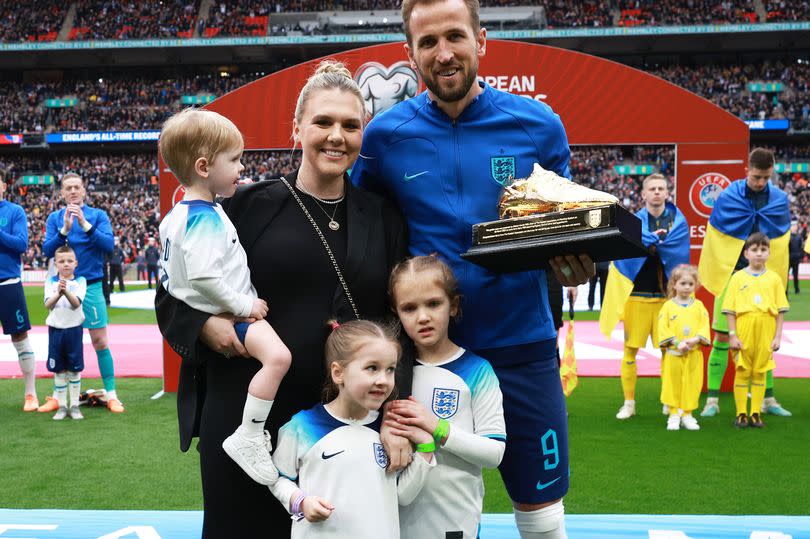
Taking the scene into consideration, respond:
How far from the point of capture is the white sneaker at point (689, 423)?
6195 mm

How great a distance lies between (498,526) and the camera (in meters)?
4.00

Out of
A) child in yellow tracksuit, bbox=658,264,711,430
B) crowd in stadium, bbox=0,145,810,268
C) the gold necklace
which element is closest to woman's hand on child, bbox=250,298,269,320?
the gold necklace

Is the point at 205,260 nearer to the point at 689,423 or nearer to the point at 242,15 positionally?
the point at 689,423

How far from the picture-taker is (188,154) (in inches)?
89.2

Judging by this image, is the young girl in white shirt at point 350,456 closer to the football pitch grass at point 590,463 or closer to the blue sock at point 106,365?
the football pitch grass at point 590,463

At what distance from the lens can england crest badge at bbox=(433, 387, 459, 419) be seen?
226 cm

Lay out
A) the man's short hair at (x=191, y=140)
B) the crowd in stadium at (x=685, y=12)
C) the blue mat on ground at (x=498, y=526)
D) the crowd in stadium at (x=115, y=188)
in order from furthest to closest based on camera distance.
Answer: the crowd in stadium at (x=685, y=12) → the crowd in stadium at (x=115, y=188) → the blue mat on ground at (x=498, y=526) → the man's short hair at (x=191, y=140)

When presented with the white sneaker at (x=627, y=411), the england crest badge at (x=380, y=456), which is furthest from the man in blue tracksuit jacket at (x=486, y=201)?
the white sneaker at (x=627, y=411)

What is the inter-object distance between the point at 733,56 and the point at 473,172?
40.4 meters

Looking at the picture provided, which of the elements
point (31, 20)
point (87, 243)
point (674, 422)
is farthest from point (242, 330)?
point (31, 20)

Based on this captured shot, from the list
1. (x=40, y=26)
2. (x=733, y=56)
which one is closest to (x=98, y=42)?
(x=40, y=26)

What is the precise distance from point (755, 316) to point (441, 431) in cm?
480

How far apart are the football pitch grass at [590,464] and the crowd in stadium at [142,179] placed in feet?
78.0

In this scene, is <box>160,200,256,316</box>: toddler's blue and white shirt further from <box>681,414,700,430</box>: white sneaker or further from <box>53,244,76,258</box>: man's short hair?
<box>681,414,700,430</box>: white sneaker
